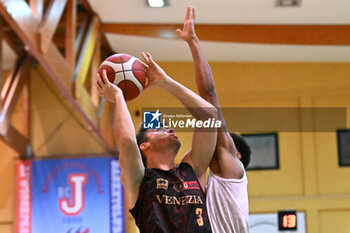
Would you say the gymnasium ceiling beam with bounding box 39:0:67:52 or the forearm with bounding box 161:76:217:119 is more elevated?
the gymnasium ceiling beam with bounding box 39:0:67:52

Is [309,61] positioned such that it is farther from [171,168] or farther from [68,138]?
[171,168]

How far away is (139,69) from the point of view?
3.61m

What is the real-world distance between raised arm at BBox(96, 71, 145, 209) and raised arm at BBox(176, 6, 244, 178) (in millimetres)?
493

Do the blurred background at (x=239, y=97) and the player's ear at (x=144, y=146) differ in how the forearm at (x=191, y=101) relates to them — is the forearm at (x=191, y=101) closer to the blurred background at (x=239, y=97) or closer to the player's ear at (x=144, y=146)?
the player's ear at (x=144, y=146)

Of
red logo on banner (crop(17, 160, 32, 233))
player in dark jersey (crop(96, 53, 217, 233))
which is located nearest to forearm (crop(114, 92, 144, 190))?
player in dark jersey (crop(96, 53, 217, 233))

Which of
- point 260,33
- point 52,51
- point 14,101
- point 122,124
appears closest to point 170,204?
point 122,124

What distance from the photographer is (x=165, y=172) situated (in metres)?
3.34

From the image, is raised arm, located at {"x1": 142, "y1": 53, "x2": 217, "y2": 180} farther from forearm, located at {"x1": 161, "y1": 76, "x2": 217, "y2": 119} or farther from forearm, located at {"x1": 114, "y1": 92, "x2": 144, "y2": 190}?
forearm, located at {"x1": 114, "y1": 92, "x2": 144, "y2": 190}

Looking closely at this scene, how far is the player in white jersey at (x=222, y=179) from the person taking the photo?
10.7 ft

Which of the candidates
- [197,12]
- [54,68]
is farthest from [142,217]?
[197,12]

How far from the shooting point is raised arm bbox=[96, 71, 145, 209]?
3.12 metres

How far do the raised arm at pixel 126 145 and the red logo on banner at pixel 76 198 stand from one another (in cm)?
715

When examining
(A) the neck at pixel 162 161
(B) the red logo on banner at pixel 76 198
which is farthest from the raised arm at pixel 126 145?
(B) the red logo on banner at pixel 76 198

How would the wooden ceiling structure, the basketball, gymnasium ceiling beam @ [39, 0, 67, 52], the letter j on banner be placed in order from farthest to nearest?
the letter j on banner, gymnasium ceiling beam @ [39, 0, 67, 52], the wooden ceiling structure, the basketball
